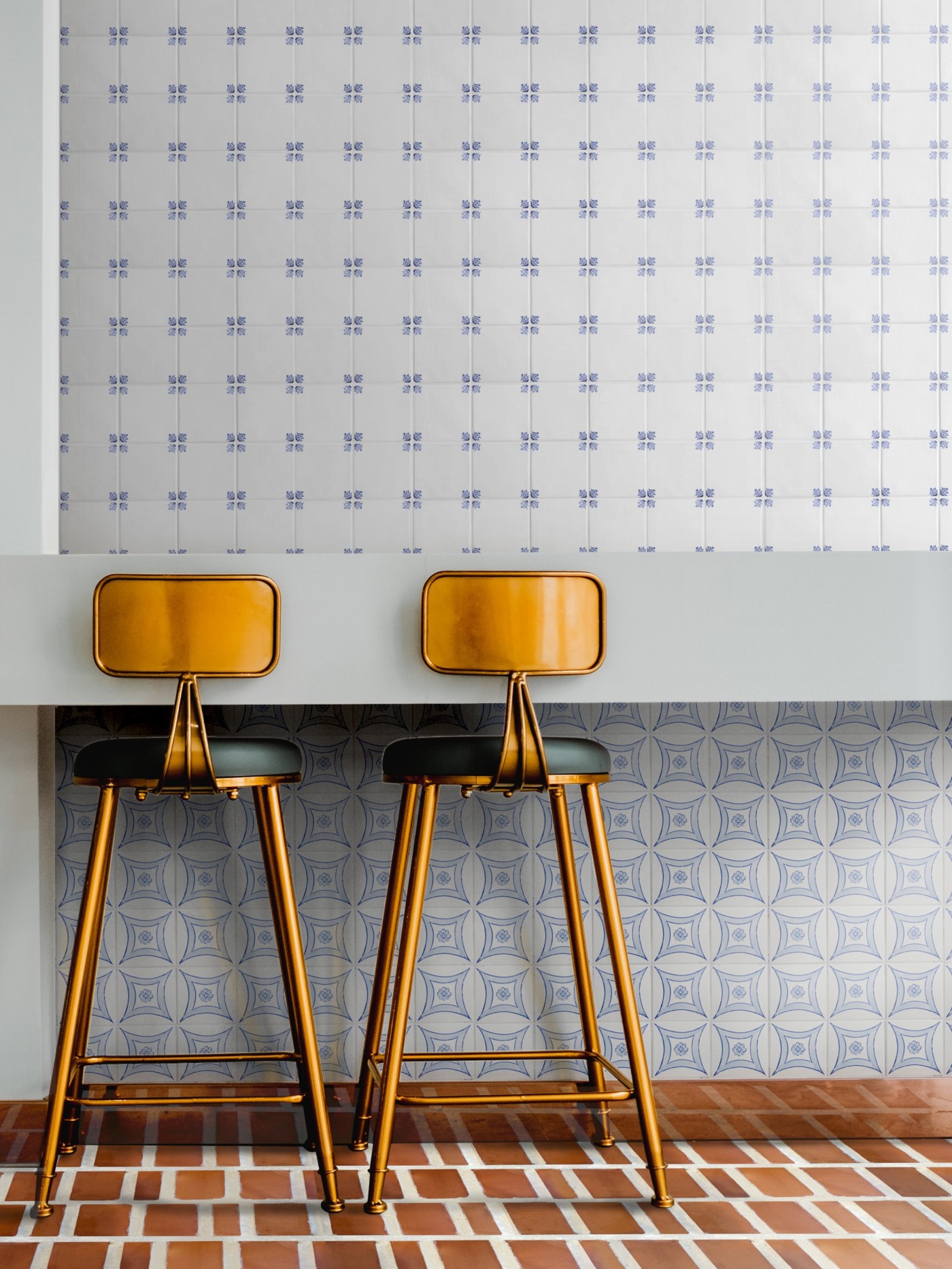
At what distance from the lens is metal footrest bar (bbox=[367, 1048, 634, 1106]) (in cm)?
185

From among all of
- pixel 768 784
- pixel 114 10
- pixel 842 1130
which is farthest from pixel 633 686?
pixel 114 10

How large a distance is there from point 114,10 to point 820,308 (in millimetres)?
1723

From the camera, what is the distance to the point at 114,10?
2.49 meters

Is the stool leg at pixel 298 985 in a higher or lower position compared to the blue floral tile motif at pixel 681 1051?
higher

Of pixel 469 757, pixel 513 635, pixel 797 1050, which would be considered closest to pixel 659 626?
pixel 513 635

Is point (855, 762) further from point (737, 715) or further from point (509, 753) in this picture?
point (509, 753)

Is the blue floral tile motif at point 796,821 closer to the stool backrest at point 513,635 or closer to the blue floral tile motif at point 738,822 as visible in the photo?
the blue floral tile motif at point 738,822

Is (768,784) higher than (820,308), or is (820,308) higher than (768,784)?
(820,308)

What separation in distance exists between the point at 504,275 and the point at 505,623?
1062 mm

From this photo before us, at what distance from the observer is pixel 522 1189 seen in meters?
1.99

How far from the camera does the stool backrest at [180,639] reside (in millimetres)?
1809

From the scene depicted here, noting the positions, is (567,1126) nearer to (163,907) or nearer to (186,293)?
(163,907)

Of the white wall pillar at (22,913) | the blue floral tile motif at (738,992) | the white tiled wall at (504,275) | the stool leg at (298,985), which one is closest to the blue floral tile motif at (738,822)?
the blue floral tile motif at (738,992)

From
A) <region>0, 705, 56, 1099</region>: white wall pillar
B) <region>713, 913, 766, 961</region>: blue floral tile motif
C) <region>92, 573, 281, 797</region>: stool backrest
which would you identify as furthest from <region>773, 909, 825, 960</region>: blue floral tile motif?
<region>0, 705, 56, 1099</region>: white wall pillar
